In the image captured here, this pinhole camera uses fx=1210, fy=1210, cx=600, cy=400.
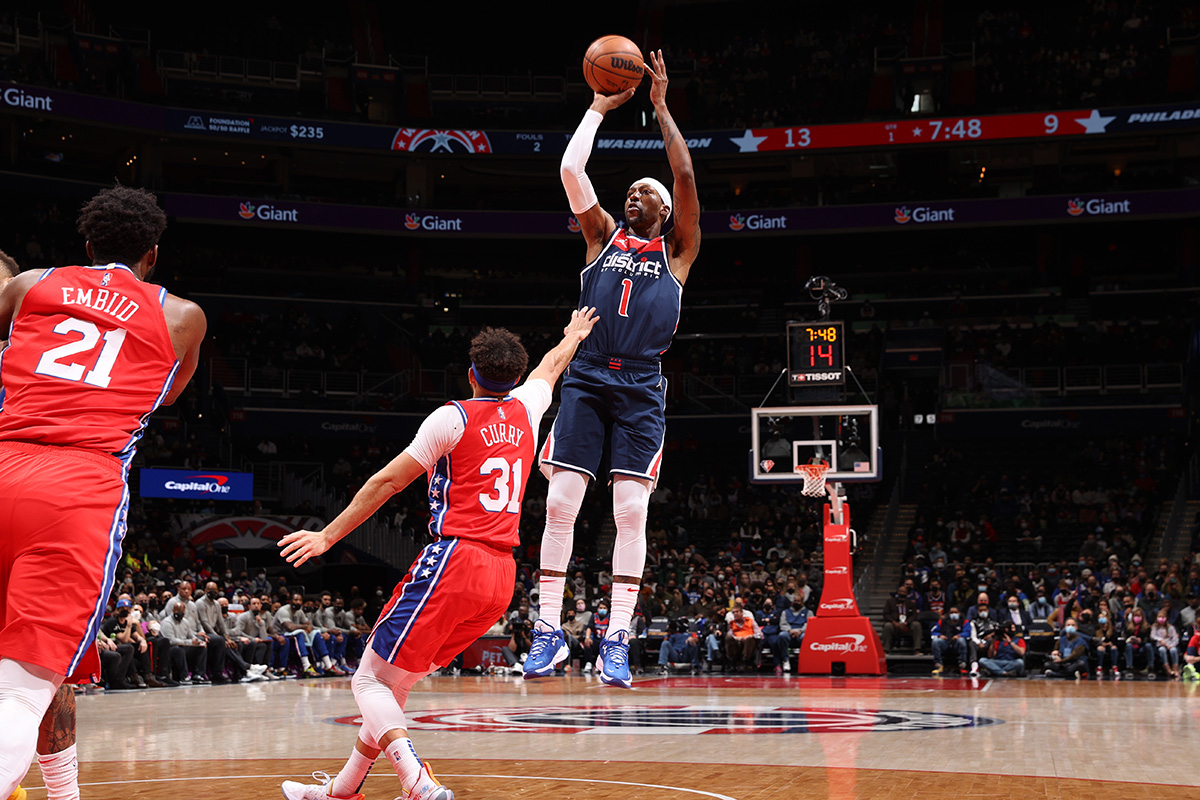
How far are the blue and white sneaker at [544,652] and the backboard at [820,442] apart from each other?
12.5 meters

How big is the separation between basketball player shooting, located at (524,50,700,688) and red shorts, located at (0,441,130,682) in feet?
7.36

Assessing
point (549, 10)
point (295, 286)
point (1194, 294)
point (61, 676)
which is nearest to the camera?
point (61, 676)

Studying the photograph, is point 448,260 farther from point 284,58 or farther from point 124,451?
point 124,451

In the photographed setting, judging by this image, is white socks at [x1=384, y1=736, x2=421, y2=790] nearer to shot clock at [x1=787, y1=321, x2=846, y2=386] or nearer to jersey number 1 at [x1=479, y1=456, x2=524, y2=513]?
jersey number 1 at [x1=479, y1=456, x2=524, y2=513]

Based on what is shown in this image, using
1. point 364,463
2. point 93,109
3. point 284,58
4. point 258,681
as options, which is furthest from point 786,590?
point 284,58

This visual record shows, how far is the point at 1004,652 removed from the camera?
20203 millimetres

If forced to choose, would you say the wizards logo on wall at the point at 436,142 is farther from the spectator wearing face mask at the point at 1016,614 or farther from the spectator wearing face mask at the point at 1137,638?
the spectator wearing face mask at the point at 1137,638

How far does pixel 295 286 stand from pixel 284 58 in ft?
23.9

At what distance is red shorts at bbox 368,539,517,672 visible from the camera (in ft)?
18.4

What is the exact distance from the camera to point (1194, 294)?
31.9 meters

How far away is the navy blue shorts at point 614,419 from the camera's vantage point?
575 cm

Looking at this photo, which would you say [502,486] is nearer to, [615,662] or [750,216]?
[615,662]

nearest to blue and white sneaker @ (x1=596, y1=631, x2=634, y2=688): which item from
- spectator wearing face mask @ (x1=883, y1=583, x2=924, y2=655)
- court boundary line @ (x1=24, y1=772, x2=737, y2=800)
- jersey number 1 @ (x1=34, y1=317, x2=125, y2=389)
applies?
court boundary line @ (x1=24, y1=772, x2=737, y2=800)

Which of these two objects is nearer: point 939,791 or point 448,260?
point 939,791
